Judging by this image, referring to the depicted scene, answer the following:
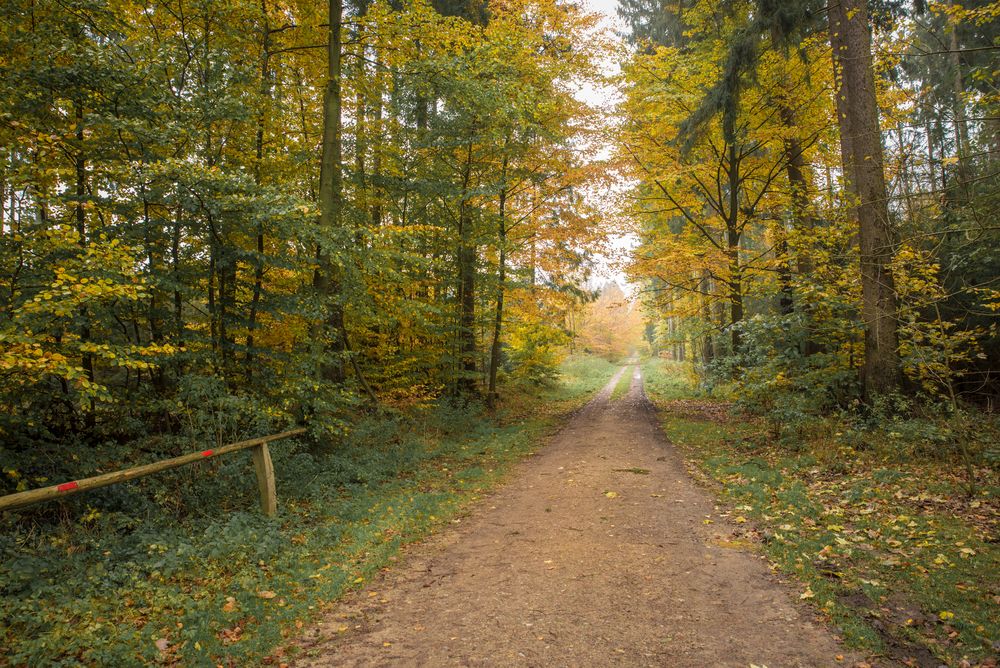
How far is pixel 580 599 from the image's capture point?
4555 millimetres

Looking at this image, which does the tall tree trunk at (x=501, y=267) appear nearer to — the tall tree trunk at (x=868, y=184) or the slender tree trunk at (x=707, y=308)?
the slender tree trunk at (x=707, y=308)

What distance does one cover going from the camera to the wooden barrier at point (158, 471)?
12.8ft

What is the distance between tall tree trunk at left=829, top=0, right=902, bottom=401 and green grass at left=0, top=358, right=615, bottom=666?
736cm

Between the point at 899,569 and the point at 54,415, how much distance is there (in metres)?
10.3

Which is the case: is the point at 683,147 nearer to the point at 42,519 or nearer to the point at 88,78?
the point at 88,78

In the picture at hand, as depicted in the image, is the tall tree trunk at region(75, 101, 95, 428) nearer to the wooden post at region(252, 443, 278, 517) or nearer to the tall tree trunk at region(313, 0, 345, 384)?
the wooden post at region(252, 443, 278, 517)

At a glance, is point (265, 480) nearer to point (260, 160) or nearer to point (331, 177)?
point (331, 177)

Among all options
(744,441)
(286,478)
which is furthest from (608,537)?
(744,441)

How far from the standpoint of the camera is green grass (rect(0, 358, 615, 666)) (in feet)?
12.6

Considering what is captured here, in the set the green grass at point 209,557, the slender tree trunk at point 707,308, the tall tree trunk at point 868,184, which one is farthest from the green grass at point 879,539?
the slender tree trunk at point 707,308

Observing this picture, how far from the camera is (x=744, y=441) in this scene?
34.5 ft

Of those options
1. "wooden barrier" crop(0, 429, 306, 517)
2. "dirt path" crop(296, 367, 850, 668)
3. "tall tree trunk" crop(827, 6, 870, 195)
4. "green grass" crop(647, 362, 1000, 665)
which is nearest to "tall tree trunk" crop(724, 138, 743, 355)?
"tall tree trunk" crop(827, 6, 870, 195)

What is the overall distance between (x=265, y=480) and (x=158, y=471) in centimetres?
143

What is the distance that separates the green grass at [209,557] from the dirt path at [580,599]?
527 millimetres
